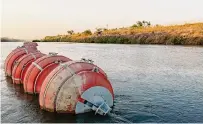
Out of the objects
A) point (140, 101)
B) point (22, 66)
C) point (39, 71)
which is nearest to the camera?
point (39, 71)

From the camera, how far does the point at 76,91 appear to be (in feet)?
36.1

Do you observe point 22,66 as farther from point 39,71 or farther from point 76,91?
point 76,91

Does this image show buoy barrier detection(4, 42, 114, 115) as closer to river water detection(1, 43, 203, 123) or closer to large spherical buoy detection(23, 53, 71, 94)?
river water detection(1, 43, 203, 123)

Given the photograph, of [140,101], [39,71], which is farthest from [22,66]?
[140,101]

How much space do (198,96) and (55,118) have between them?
25.0 ft

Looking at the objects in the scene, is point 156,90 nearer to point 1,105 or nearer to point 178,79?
point 178,79

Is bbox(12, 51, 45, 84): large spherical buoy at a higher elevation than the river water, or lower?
higher

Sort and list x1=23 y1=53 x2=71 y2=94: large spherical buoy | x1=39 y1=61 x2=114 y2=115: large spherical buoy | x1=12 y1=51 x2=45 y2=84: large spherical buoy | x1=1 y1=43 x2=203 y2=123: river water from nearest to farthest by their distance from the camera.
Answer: x1=39 y1=61 x2=114 y2=115: large spherical buoy < x1=1 y1=43 x2=203 y2=123: river water < x1=23 y1=53 x2=71 y2=94: large spherical buoy < x1=12 y1=51 x2=45 y2=84: large spherical buoy

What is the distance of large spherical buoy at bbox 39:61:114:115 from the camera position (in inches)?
435

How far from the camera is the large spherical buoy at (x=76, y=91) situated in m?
11.0

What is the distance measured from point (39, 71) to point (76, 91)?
12.2 feet

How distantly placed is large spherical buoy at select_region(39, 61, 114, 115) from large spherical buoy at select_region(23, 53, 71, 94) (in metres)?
2.30

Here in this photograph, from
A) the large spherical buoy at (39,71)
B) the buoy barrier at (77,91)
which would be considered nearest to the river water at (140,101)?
the buoy barrier at (77,91)

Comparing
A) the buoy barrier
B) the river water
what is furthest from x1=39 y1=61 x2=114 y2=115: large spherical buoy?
the river water
